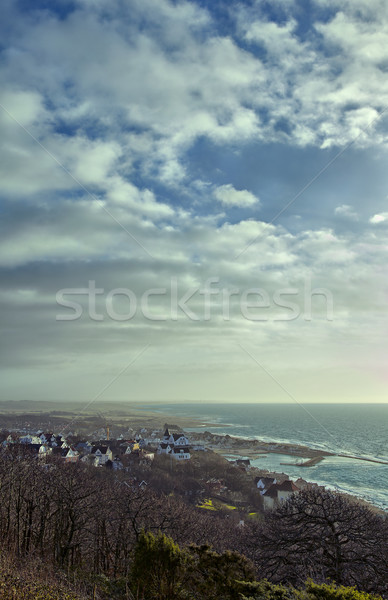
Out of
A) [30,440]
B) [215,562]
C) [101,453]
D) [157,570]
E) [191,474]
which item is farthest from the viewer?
[30,440]

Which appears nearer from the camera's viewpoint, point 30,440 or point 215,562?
point 215,562

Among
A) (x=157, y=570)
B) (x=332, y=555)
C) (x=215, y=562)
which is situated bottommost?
(x=332, y=555)

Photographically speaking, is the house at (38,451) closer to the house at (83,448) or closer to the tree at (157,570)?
the house at (83,448)

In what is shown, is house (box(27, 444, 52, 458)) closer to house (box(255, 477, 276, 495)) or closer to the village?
the village

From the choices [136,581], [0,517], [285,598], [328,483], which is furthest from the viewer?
[328,483]

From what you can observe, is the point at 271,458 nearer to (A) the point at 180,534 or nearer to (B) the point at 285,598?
(A) the point at 180,534

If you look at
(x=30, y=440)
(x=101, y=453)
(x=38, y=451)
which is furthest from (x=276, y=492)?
(x=30, y=440)

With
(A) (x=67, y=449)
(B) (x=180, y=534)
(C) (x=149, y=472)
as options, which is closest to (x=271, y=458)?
(C) (x=149, y=472)

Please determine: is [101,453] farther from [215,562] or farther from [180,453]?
[215,562]

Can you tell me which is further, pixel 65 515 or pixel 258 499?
pixel 258 499
